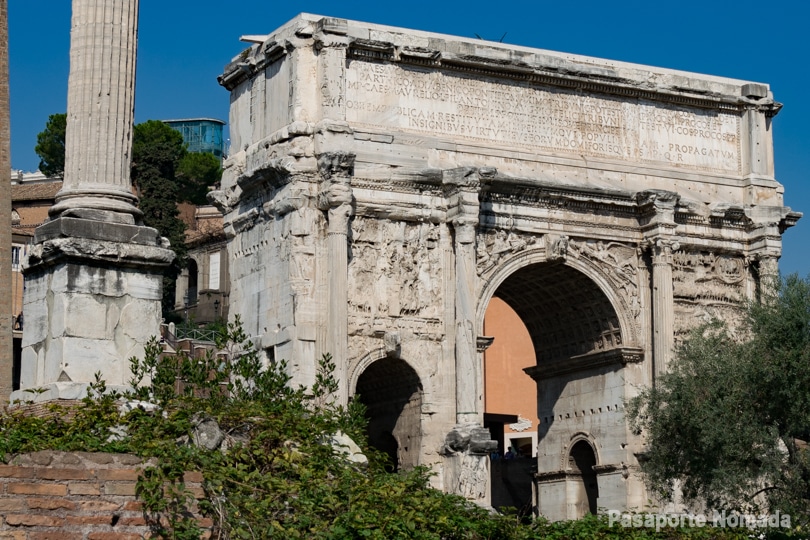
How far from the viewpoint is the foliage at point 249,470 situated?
1355 centimetres

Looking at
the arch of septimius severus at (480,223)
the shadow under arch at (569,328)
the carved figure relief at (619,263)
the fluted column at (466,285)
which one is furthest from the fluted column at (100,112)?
the carved figure relief at (619,263)

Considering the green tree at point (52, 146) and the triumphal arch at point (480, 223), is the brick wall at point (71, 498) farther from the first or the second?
the green tree at point (52, 146)

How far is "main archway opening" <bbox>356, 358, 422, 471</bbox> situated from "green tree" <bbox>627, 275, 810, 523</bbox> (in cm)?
539

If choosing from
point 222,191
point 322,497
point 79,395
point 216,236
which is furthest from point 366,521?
point 216,236

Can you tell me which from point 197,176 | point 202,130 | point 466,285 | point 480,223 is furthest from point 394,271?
point 202,130

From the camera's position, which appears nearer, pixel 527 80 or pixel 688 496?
pixel 688 496

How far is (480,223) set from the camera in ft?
100

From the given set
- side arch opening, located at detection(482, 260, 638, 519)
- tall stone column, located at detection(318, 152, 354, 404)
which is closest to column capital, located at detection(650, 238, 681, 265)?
side arch opening, located at detection(482, 260, 638, 519)

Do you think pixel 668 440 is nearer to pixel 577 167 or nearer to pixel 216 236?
pixel 577 167

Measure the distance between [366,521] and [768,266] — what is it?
19.8 metres

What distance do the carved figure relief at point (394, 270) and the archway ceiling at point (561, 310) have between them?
8.18ft

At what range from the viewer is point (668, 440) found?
25.9 m

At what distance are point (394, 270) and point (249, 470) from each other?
599 inches

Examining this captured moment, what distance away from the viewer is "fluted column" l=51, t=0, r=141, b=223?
15.5 metres
